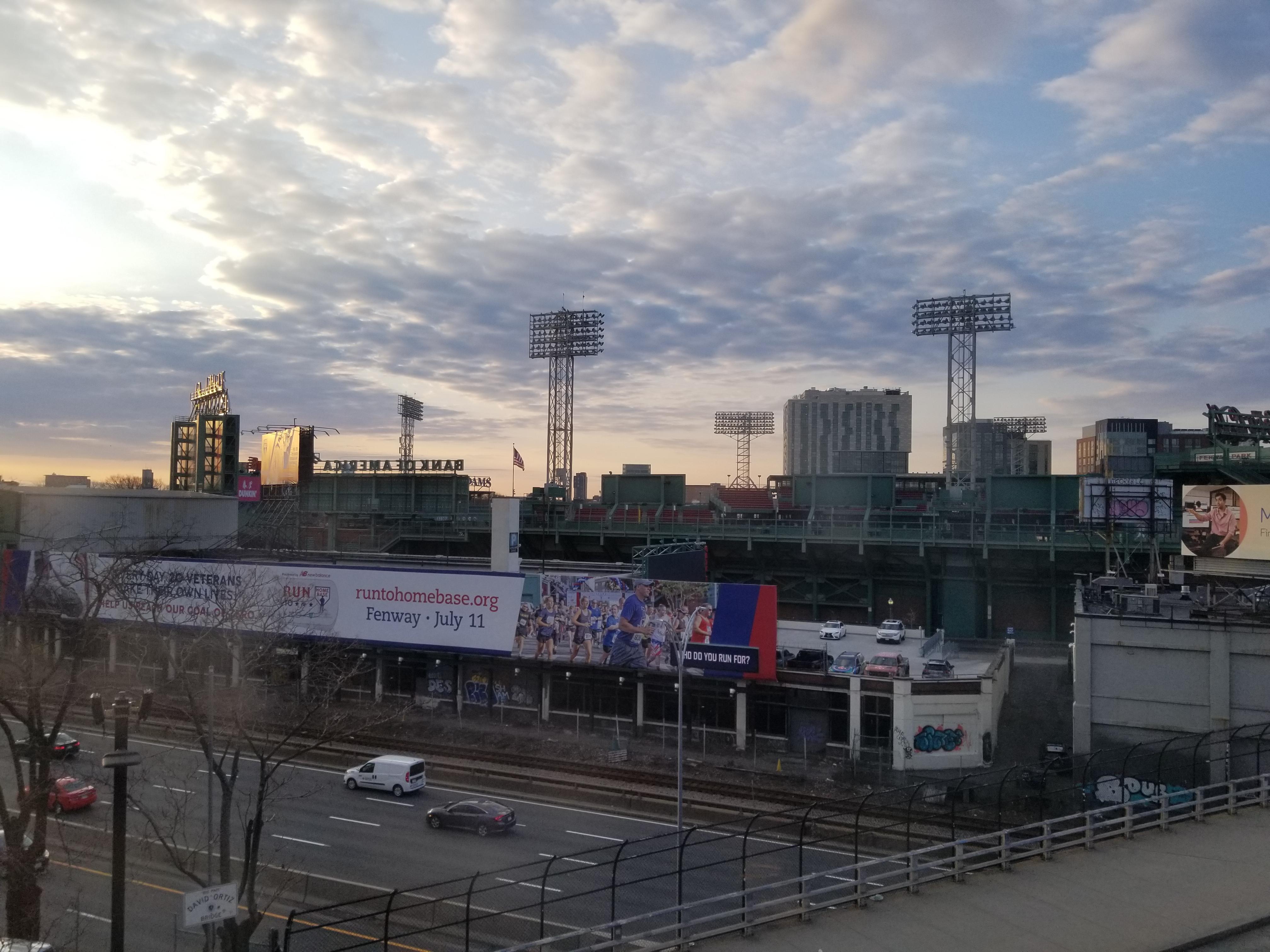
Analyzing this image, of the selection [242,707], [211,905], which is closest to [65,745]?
[242,707]

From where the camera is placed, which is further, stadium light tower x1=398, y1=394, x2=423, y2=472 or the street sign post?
stadium light tower x1=398, y1=394, x2=423, y2=472

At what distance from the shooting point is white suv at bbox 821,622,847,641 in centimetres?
3959

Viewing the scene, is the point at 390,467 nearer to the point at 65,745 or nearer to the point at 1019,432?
the point at 65,745

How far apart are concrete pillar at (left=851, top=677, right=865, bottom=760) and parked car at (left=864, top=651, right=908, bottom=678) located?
2.12 feet

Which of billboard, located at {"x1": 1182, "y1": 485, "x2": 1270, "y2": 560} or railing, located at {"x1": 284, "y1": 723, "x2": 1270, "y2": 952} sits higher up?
billboard, located at {"x1": 1182, "y1": 485, "x2": 1270, "y2": 560}

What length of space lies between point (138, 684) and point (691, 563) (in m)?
24.4

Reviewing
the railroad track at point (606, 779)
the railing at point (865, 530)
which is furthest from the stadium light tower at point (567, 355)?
the railroad track at point (606, 779)

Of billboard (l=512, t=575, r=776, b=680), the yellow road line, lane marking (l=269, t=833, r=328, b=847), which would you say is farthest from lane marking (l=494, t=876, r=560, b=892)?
billboard (l=512, t=575, r=776, b=680)

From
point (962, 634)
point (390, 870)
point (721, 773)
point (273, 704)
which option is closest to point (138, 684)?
point (273, 704)

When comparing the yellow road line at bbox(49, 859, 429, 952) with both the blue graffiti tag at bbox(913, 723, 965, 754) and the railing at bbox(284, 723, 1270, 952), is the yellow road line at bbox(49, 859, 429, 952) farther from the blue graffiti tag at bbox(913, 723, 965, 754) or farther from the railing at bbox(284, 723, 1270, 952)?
the blue graffiti tag at bbox(913, 723, 965, 754)

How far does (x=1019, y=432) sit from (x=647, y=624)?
152044mm

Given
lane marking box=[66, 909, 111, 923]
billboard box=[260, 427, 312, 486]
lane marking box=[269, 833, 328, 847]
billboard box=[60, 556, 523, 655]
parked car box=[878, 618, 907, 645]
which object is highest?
billboard box=[260, 427, 312, 486]

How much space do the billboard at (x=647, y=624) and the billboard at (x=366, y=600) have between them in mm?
1292

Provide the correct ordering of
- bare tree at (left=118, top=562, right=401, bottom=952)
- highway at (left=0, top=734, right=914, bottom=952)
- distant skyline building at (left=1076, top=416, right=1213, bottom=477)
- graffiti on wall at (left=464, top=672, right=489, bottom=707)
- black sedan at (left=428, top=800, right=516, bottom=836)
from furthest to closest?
distant skyline building at (left=1076, top=416, right=1213, bottom=477), graffiti on wall at (left=464, top=672, right=489, bottom=707), black sedan at (left=428, top=800, right=516, bottom=836), highway at (left=0, top=734, right=914, bottom=952), bare tree at (left=118, top=562, right=401, bottom=952)
